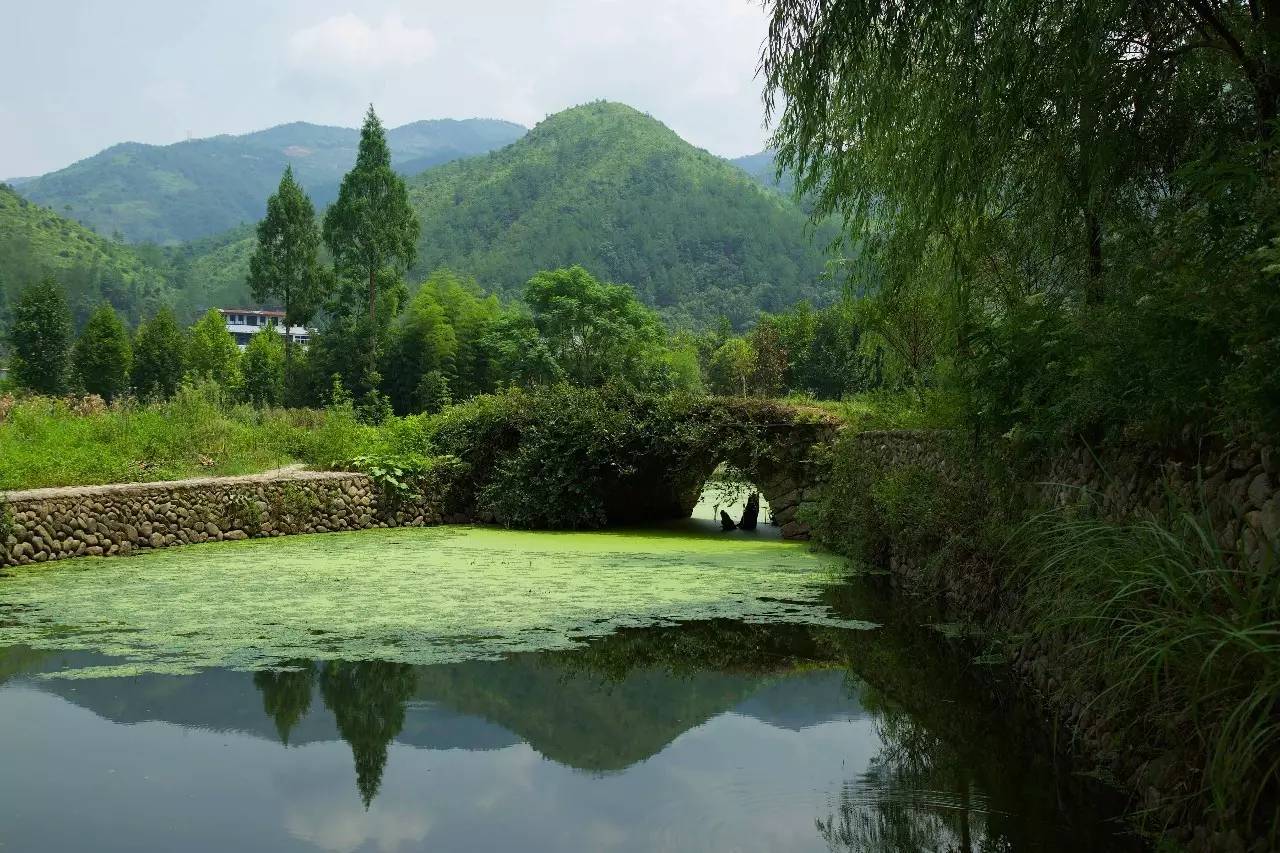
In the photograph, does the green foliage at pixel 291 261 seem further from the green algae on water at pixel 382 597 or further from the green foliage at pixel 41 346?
the green algae on water at pixel 382 597

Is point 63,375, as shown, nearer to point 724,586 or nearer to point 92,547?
point 92,547

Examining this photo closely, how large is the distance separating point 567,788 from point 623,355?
167ft

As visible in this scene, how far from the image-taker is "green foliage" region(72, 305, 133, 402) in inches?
1953

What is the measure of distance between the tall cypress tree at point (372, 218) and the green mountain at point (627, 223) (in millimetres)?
30825

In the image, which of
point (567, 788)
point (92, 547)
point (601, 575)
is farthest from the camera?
point (92, 547)

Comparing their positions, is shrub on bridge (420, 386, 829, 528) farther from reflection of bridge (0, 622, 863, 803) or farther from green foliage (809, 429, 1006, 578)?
reflection of bridge (0, 622, 863, 803)

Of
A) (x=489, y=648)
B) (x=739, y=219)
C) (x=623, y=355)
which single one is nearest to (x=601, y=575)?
(x=489, y=648)

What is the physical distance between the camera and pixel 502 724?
5711 millimetres

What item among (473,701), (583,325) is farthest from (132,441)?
(583,325)

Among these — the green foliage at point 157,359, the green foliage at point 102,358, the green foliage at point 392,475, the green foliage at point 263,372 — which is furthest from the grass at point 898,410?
the green foliage at point 157,359

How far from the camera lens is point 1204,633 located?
347 cm

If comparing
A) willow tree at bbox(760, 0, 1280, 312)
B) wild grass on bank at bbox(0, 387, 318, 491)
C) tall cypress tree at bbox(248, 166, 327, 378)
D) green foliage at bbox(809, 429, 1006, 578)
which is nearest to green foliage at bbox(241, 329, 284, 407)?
tall cypress tree at bbox(248, 166, 327, 378)

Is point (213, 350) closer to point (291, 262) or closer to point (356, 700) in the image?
point (291, 262)

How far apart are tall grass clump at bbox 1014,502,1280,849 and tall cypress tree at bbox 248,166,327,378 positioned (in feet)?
173
